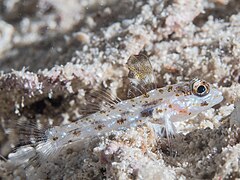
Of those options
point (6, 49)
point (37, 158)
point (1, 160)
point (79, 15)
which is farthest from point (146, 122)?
point (6, 49)

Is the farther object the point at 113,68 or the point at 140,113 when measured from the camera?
the point at 113,68

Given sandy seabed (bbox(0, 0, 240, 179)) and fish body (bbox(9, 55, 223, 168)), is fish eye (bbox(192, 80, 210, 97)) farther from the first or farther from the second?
sandy seabed (bbox(0, 0, 240, 179))

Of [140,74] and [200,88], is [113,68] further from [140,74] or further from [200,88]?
[200,88]

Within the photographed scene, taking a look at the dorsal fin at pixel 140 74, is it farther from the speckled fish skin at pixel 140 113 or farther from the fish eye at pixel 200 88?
the fish eye at pixel 200 88

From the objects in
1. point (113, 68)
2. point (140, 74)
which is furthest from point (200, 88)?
point (113, 68)

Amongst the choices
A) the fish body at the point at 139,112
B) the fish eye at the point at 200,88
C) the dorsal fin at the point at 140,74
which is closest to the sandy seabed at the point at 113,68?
the fish body at the point at 139,112

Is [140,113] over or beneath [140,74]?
beneath
